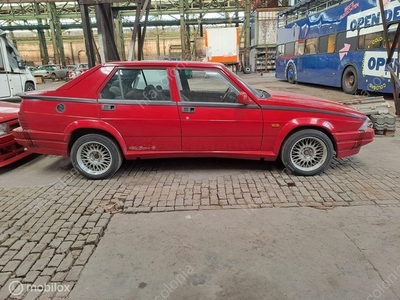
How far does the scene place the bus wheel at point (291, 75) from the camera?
17.9m

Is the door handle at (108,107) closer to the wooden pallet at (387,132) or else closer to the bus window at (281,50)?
the wooden pallet at (387,132)

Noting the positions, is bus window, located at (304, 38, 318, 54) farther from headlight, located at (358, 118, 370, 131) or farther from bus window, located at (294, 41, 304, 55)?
headlight, located at (358, 118, 370, 131)

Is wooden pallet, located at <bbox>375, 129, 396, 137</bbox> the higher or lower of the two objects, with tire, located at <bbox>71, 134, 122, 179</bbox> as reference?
lower

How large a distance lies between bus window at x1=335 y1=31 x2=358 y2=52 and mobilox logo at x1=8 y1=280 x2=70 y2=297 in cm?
1266

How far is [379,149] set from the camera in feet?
17.6

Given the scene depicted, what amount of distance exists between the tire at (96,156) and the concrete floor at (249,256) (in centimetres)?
117

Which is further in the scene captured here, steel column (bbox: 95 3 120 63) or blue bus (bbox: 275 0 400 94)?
blue bus (bbox: 275 0 400 94)

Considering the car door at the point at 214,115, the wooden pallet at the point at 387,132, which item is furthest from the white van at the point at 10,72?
the wooden pallet at the point at 387,132

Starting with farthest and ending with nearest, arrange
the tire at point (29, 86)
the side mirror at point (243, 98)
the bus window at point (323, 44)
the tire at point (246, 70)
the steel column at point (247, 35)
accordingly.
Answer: the tire at point (246, 70) < the steel column at point (247, 35) < the bus window at point (323, 44) < the tire at point (29, 86) < the side mirror at point (243, 98)

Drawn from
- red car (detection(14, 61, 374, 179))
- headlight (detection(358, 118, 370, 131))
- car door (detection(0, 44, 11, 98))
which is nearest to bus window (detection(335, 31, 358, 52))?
headlight (detection(358, 118, 370, 131))

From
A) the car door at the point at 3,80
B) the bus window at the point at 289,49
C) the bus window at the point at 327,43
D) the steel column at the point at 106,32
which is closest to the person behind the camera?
the steel column at the point at 106,32

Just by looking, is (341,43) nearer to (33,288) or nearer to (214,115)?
(214,115)

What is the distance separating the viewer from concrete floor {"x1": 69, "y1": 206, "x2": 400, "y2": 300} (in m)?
2.18

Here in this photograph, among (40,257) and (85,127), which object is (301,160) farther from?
(40,257)
